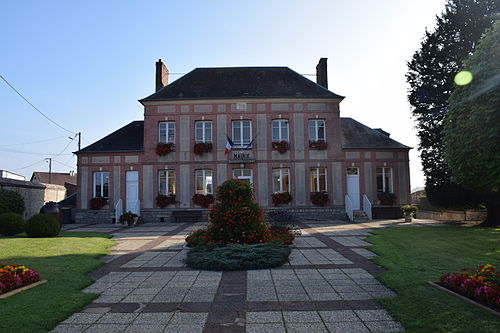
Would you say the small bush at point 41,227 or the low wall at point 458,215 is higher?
the small bush at point 41,227

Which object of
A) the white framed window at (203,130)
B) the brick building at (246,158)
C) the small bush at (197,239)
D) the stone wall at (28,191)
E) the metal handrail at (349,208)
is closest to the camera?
the small bush at (197,239)

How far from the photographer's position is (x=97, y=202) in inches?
793

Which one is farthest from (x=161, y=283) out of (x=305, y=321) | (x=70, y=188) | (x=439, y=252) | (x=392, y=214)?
(x=70, y=188)

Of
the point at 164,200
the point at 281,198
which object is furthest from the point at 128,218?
the point at 281,198

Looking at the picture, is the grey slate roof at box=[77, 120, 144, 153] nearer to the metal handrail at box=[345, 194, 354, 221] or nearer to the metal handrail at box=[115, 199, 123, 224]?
the metal handrail at box=[115, 199, 123, 224]

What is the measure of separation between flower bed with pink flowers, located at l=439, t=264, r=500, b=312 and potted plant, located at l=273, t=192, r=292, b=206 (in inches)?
561

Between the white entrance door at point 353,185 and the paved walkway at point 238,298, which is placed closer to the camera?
the paved walkway at point 238,298

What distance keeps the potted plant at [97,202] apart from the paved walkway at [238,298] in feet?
40.2

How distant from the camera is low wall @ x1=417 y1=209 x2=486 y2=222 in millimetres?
19469

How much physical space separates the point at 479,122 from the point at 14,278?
1039 cm

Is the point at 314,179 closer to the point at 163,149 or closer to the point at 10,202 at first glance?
the point at 163,149

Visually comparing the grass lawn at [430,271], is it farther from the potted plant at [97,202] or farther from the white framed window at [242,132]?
the potted plant at [97,202]

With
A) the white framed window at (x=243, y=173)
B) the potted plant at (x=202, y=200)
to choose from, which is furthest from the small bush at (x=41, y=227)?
the white framed window at (x=243, y=173)

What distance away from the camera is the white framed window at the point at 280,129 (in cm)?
2056
